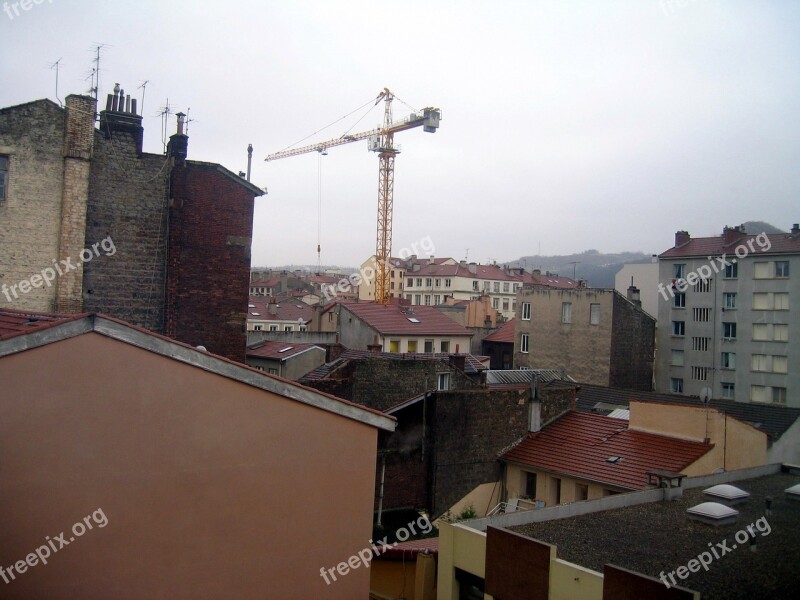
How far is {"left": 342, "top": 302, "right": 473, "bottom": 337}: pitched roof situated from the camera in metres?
38.0

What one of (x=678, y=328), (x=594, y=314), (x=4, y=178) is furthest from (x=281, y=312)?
(x=4, y=178)

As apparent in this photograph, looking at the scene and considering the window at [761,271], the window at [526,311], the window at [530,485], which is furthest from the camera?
the window at [526,311]

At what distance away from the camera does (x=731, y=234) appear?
137 feet

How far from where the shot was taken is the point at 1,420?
6.98m

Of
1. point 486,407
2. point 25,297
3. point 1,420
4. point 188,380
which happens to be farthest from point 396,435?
point 1,420

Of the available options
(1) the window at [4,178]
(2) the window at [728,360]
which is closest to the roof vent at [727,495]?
(1) the window at [4,178]

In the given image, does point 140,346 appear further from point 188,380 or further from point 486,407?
point 486,407

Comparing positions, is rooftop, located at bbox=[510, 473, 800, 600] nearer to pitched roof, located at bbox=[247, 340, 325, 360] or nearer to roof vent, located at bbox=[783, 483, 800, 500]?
roof vent, located at bbox=[783, 483, 800, 500]

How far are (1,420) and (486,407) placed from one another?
15.3m

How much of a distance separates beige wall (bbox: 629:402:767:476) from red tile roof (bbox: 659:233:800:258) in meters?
22.8
